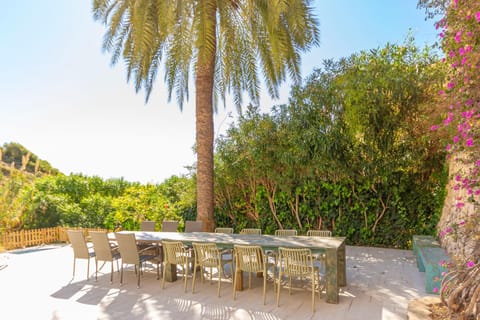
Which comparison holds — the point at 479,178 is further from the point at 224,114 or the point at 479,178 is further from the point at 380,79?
the point at 224,114

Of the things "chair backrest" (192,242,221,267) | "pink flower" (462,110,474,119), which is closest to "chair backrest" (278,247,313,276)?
"chair backrest" (192,242,221,267)

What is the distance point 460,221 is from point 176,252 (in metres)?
5.01

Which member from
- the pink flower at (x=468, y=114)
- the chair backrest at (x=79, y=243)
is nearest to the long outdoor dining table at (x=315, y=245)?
the chair backrest at (x=79, y=243)

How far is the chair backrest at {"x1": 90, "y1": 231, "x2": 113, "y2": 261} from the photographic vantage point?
581 centimetres

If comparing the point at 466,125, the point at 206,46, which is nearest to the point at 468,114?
the point at 466,125

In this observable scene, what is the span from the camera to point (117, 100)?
50.0ft

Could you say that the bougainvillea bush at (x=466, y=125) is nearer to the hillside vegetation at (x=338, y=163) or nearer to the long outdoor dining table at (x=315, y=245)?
the long outdoor dining table at (x=315, y=245)

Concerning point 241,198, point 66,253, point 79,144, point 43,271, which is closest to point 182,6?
point 241,198

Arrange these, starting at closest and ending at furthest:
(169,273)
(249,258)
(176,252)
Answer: (249,258) < (176,252) < (169,273)

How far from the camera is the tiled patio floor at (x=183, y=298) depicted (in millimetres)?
4352

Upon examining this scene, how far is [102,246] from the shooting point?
589 cm

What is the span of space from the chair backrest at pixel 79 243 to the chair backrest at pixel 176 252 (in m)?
1.73

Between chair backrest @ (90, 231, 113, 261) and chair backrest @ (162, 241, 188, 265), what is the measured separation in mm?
1166

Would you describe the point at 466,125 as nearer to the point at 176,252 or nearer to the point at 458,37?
the point at 458,37
